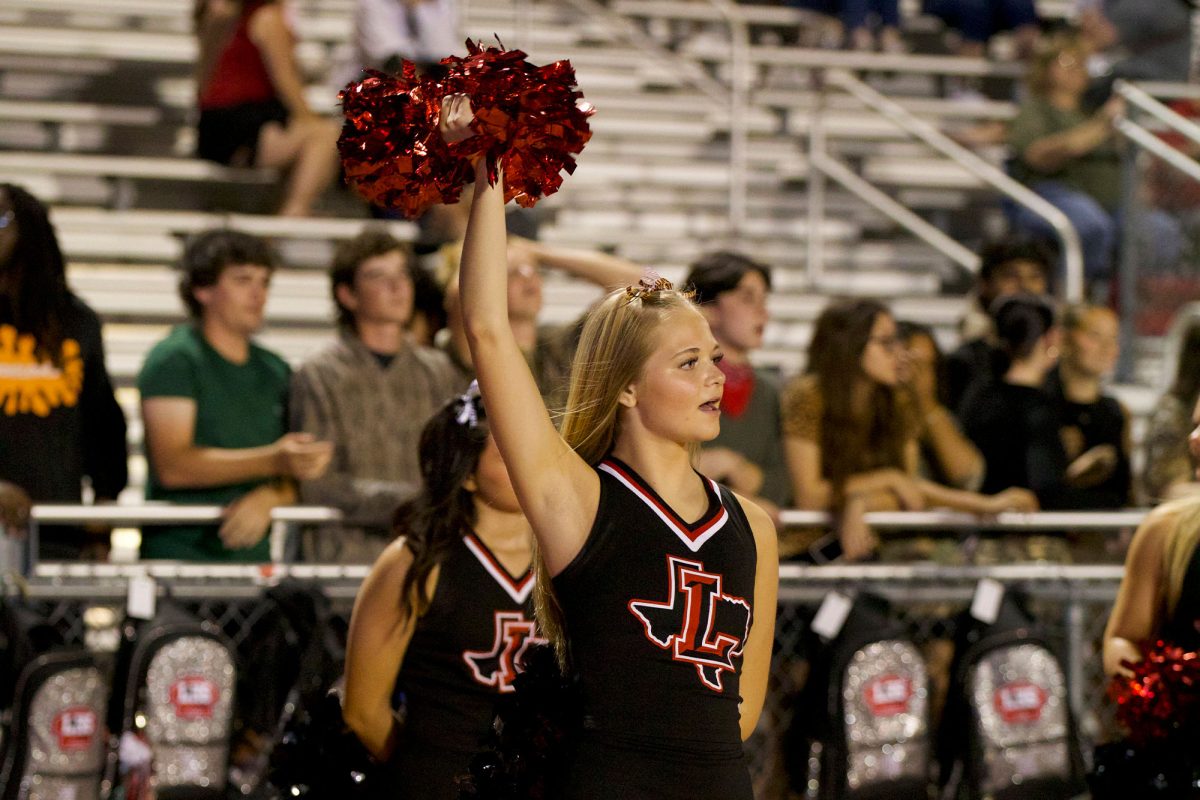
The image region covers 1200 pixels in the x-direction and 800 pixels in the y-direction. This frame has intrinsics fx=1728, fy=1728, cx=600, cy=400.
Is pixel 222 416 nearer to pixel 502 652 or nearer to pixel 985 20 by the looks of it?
pixel 502 652

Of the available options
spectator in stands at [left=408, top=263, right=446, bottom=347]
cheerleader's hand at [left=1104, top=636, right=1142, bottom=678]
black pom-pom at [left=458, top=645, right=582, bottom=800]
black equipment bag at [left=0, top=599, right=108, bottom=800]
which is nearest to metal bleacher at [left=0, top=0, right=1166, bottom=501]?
spectator in stands at [left=408, top=263, right=446, bottom=347]

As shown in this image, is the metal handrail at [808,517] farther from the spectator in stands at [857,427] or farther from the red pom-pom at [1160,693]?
the red pom-pom at [1160,693]

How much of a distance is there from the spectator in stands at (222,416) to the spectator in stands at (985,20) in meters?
5.02

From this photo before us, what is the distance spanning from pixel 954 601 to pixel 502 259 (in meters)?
2.64

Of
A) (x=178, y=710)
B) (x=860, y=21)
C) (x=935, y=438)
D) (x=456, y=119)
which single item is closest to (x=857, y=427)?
(x=935, y=438)

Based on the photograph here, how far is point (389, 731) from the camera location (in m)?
3.47

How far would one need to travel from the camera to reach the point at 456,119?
246cm

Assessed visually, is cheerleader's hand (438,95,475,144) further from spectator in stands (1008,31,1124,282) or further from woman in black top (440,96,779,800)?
spectator in stands (1008,31,1124,282)

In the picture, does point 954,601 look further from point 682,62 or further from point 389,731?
point 682,62

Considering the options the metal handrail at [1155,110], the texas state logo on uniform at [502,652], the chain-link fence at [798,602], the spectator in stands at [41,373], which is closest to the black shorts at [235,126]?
the spectator in stands at [41,373]

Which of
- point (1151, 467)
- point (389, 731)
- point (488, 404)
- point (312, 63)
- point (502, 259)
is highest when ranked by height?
point (312, 63)

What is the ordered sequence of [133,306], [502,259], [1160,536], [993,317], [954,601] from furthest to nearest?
[133,306] → [993,317] → [954,601] → [1160,536] → [502,259]

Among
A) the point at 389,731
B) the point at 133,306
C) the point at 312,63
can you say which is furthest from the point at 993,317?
the point at 312,63

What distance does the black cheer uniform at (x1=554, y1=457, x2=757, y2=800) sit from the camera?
265 cm
